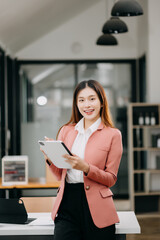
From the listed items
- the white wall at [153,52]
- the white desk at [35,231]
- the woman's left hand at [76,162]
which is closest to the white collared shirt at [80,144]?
the woman's left hand at [76,162]

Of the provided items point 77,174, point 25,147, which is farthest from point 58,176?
point 25,147

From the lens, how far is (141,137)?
7.52 m

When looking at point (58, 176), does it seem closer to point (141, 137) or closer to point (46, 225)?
point (46, 225)

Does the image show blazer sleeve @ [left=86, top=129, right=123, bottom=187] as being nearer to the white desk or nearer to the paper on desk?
the white desk

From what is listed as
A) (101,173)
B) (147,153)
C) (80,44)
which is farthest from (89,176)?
→ (80,44)

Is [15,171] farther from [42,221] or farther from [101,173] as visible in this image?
[101,173]

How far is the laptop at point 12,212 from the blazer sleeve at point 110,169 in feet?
1.62

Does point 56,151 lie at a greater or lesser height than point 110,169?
greater

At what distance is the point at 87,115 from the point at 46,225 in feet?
2.10

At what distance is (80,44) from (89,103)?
5.45 meters

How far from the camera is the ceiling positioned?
488cm

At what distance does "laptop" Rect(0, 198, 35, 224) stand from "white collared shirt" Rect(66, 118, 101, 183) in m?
0.35

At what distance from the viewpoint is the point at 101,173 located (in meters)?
2.10

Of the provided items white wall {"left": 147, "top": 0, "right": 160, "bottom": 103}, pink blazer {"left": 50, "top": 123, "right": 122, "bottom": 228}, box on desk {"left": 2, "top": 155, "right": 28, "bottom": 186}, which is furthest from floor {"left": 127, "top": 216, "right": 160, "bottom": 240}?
pink blazer {"left": 50, "top": 123, "right": 122, "bottom": 228}
